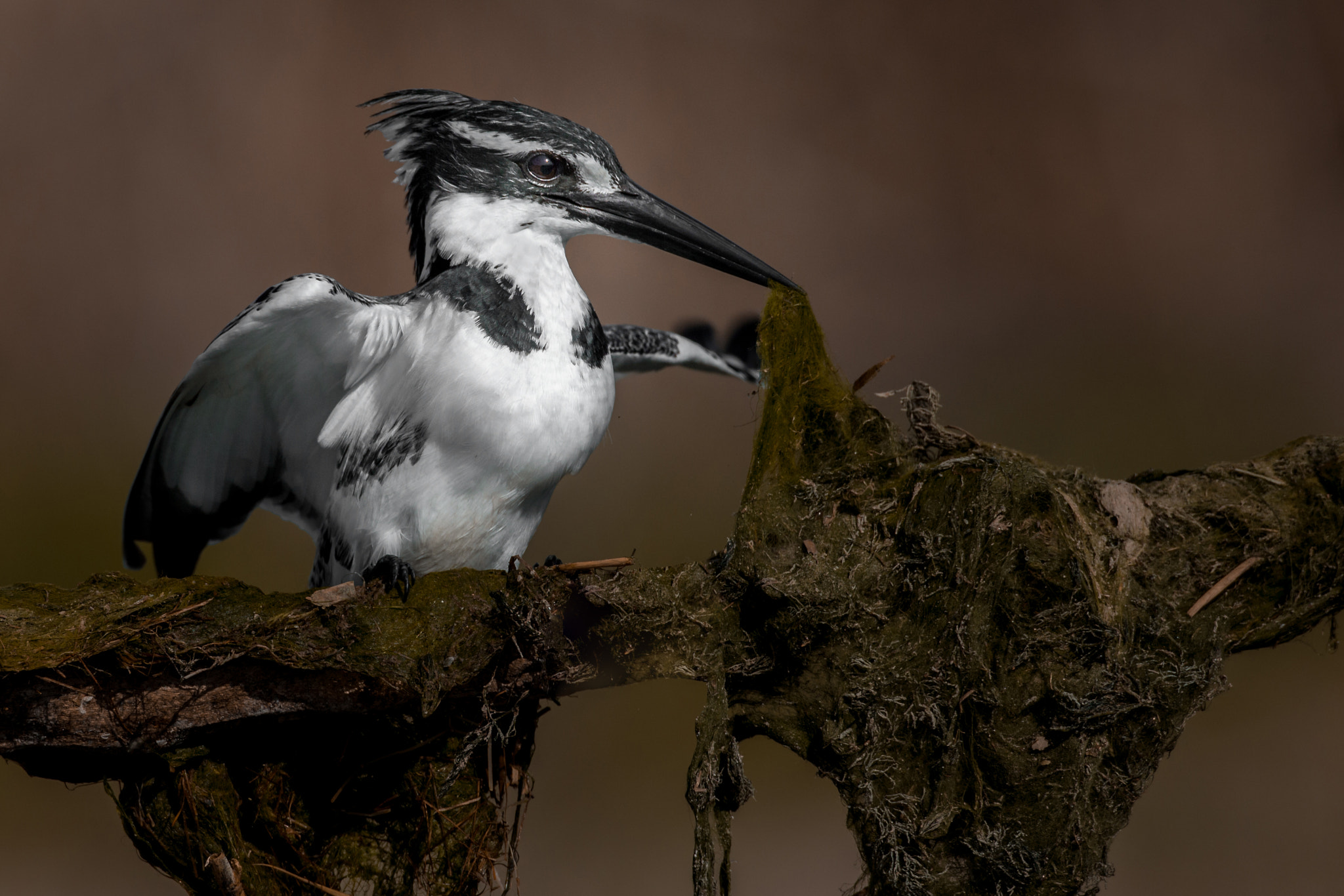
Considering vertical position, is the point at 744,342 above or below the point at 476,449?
above

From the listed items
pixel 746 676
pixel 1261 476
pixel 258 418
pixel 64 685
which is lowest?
pixel 64 685

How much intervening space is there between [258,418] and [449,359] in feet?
0.94

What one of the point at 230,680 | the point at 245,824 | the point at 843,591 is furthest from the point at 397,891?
the point at 843,591

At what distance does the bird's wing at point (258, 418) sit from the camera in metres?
0.85

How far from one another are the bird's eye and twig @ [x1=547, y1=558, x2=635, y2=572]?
398 mm

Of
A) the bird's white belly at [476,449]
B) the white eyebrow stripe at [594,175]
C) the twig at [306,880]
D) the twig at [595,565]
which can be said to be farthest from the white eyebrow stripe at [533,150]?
the twig at [306,880]

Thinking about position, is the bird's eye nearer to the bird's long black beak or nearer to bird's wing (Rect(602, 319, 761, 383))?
the bird's long black beak

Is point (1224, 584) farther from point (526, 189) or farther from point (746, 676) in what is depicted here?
point (526, 189)

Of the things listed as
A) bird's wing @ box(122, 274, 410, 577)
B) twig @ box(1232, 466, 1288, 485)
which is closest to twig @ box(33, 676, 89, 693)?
bird's wing @ box(122, 274, 410, 577)

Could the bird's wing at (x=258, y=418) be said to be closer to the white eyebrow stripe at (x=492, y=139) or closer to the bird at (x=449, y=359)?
the bird at (x=449, y=359)

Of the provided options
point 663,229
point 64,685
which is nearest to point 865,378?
point 663,229

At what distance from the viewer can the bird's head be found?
2.92 ft

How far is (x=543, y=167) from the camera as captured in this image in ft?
2.93

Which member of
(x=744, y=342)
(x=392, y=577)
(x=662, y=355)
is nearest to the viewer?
(x=392, y=577)
